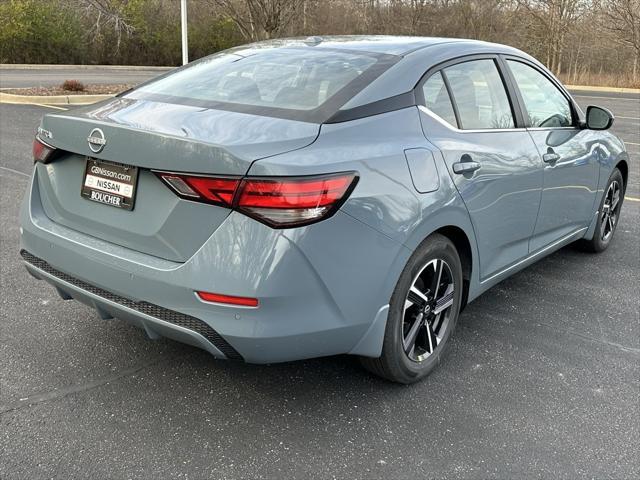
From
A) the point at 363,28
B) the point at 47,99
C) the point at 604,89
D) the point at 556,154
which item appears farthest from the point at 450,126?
the point at 363,28

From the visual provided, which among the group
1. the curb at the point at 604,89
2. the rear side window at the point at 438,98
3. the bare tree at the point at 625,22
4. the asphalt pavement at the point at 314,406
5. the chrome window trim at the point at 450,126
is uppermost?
the bare tree at the point at 625,22

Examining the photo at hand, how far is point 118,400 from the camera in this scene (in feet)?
9.25

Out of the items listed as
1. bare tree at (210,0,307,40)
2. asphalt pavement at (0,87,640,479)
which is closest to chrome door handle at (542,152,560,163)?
asphalt pavement at (0,87,640,479)

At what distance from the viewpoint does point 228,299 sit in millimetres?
2299

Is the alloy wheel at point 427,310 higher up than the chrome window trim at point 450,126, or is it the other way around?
the chrome window trim at point 450,126

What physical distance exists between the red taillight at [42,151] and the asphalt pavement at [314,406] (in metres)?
1.01

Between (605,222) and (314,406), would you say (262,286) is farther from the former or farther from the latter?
(605,222)

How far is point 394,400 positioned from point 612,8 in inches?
1334

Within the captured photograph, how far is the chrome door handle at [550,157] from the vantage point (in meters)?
3.75

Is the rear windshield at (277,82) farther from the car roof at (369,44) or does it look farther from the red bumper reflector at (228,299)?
the red bumper reflector at (228,299)

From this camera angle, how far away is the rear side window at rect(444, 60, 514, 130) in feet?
10.6

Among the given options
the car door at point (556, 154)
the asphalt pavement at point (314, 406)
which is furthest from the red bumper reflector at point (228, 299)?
the car door at point (556, 154)

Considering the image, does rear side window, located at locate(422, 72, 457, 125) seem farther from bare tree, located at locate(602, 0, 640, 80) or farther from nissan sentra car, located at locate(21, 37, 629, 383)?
bare tree, located at locate(602, 0, 640, 80)

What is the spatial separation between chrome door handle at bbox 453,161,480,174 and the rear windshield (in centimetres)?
57
